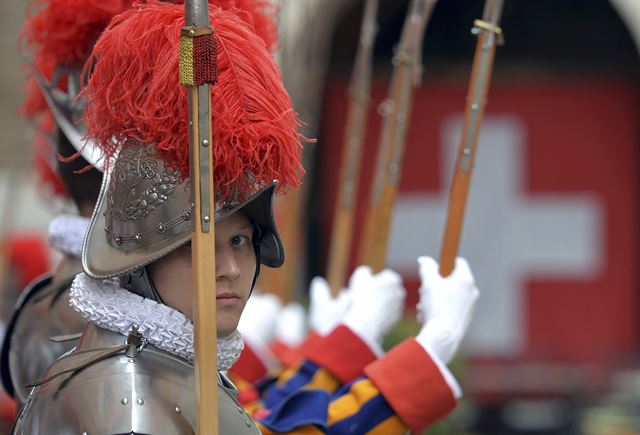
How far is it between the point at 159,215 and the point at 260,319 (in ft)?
9.35

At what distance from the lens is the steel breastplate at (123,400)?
2221mm

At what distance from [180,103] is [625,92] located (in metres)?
9.25

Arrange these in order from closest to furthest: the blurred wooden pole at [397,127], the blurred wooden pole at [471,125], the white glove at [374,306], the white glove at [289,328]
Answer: the blurred wooden pole at [471,125] < the white glove at [374,306] < the blurred wooden pole at [397,127] < the white glove at [289,328]

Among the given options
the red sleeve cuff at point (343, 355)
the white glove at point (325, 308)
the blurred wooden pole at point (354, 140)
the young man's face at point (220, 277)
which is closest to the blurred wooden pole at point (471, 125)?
the red sleeve cuff at point (343, 355)

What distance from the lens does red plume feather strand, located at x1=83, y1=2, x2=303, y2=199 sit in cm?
235

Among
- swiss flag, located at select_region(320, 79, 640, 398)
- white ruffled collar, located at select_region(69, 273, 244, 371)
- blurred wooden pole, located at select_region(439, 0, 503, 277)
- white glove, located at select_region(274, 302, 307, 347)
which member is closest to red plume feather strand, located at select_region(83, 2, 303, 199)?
white ruffled collar, located at select_region(69, 273, 244, 371)

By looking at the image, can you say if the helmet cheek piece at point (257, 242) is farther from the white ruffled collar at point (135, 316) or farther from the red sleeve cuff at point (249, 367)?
the red sleeve cuff at point (249, 367)

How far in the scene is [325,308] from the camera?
168 inches

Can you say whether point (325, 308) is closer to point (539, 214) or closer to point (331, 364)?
point (331, 364)

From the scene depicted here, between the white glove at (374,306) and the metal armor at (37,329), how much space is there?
2.41 feet

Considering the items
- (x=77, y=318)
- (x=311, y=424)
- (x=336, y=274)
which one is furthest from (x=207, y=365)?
(x=336, y=274)

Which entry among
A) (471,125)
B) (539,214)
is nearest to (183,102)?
(471,125)

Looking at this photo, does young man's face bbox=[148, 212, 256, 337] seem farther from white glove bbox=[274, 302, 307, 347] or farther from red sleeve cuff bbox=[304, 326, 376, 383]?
white glove bbox=[274, 302, 307, 347]

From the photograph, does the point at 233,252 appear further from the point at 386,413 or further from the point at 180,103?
the point at 386,413
